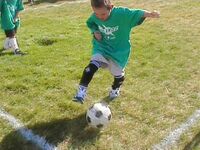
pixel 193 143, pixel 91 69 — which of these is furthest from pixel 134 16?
pixel 193 143

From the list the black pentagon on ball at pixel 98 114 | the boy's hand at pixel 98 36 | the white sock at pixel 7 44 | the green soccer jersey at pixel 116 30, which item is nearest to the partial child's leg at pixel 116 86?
the green soccer jersey at pixel 116 30

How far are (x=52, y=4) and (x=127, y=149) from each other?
1099 centimetres

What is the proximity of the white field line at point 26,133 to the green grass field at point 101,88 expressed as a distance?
73 millimetres

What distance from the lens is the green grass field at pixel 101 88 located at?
16.1 feet

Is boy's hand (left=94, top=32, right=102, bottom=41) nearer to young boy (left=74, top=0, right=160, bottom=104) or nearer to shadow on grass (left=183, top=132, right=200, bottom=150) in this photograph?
young boy (left=74, top=0, right=160, bottom=104)

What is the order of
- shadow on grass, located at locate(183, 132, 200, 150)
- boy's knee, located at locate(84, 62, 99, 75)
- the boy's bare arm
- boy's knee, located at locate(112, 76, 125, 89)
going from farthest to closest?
boy's knee, located at locate(112, 76, 125, 89) → boy's knee, located at locate(84, 62, 99, 75) → the boy's bare arm → shadow on grass, located at locate(183, 132, 200, 150)

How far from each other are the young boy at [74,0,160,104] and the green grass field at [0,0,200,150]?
50 centimetres

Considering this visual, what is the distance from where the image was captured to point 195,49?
8195mm

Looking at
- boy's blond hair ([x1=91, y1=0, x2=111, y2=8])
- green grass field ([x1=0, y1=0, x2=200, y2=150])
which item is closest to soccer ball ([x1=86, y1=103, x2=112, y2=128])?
green grass field ([x1=0, y1=0, x2=200, y2=150])

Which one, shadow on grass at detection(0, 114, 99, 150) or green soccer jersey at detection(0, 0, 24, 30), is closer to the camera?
shadow on grass at detection(0, 114, 99, 150)

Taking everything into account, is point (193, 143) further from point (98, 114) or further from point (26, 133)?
point (26, 133)

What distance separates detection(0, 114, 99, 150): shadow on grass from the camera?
4.74m

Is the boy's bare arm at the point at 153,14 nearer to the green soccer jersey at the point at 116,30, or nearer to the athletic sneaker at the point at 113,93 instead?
the green soccer jersey at the point at 116,30

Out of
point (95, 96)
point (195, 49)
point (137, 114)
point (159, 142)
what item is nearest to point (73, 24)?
point (195, 49)
